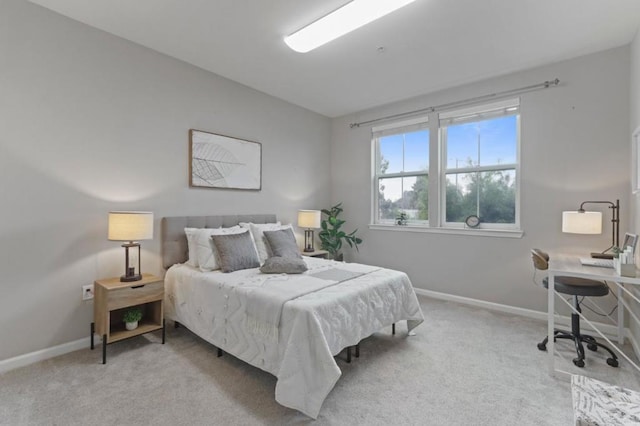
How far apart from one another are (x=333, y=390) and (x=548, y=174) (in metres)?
3.12

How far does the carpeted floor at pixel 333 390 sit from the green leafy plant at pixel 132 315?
9.8 inches

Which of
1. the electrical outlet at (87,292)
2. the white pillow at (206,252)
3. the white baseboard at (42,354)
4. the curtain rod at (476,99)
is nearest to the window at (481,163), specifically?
the curtain rod at (476,99)

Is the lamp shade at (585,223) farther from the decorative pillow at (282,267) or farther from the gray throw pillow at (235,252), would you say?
the gray throw pillow at (235,252)

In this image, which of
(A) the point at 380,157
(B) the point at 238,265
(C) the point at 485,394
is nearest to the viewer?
(C) the point at 485,394

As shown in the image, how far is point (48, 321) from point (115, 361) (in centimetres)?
65

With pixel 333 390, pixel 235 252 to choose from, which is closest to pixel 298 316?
pixel 333 390

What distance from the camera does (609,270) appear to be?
217 centimetres

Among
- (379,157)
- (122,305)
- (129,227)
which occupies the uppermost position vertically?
(379,157)

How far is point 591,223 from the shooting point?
2674 millimetres

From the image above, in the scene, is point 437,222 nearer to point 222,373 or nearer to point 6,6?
point 222,373

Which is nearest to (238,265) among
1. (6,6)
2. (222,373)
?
(222,373)

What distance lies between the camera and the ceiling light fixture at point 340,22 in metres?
2.21

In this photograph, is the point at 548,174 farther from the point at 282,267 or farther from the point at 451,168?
the point at 282,267

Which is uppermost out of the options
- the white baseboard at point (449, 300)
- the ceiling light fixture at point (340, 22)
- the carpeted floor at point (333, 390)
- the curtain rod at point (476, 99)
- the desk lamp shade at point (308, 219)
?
the ceiling light fixture at point (340, 22)
